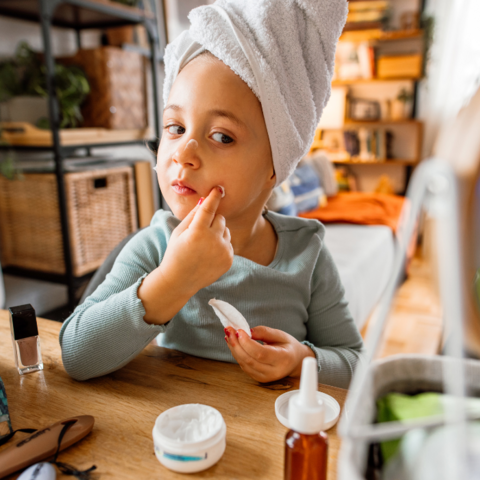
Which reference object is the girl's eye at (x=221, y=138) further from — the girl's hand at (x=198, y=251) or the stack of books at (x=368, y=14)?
the stack of books at (x=368, y=14)

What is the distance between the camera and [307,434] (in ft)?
1.12

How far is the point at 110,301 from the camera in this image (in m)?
0.62

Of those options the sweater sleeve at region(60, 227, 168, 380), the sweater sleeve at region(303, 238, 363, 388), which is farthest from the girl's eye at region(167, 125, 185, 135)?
the sweater sleeve at region(303, 238, 363, 388)

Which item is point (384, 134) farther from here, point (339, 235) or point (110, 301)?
point (110, 301)

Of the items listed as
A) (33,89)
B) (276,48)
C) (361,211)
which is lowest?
(361,211)

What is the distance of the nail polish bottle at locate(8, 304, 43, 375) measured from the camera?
59 cm

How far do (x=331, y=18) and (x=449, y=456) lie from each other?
663mm

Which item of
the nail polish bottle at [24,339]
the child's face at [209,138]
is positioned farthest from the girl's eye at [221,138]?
the nail polish bottle at [24,339]

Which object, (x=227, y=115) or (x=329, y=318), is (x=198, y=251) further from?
(x=329, y=318)

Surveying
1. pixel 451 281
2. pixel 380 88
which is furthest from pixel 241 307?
pixel 380 88

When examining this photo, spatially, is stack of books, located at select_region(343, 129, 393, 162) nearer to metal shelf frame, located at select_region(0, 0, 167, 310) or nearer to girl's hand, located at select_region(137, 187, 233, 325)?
metal shelf frame, located at select_region(0, 0, 167, 310)

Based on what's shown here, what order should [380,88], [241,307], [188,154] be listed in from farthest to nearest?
1. [380,88]
2. [241,307]
3. [188,154]

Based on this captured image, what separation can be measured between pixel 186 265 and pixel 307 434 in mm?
283

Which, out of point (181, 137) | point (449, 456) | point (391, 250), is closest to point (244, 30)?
point (181, 137)
